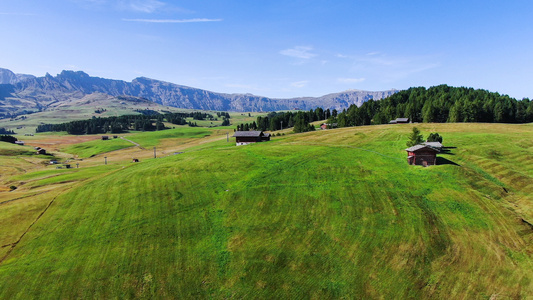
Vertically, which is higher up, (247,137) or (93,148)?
(247,137)

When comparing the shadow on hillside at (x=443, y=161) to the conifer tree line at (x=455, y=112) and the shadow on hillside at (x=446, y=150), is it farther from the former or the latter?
the conifer tree line at (x=455, y=112)

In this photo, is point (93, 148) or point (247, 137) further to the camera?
point (93, 148)

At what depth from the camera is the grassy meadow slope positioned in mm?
34875

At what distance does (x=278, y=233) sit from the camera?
145 feet

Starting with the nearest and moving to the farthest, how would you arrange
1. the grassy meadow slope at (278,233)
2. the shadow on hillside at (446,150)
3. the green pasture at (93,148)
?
the grassy meadow slope at (278,233), the shadow on hillside at (446,150), the green pasture at (93,148)

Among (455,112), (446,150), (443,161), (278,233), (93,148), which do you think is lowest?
(278,233)

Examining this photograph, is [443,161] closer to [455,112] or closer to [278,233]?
[278,233]

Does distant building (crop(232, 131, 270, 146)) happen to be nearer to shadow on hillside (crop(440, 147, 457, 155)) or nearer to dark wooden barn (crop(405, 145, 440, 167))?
dark wooden barn (crop(405, 145, 440, 167))

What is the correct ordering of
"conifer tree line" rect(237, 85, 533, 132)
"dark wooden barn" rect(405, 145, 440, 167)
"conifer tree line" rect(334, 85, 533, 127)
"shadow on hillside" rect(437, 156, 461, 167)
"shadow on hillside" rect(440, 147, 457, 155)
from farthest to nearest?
"conifer tree line" rect(237, 85, 533, 132)
"conifer tree line" rect(334, 85, 533, 127)
"shadow on hillside" rect(440, 147, 457, 155)
"shadow on hillside" rect(437, 156, 461, 167)
"dark wooden barn" rect(405, 145, 440, 167)

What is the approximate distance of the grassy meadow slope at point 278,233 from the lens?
3488cm

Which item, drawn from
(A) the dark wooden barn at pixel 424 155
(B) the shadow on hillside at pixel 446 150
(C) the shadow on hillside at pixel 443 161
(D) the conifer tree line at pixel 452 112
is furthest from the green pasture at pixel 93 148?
(B) the shadow on hillside at pixel 446 150

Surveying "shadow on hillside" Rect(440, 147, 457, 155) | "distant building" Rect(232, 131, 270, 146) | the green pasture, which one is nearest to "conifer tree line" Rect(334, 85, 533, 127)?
"distant building" Rect(232, 131, 270, 146)

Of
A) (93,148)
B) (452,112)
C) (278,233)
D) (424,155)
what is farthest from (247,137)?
(93,148)

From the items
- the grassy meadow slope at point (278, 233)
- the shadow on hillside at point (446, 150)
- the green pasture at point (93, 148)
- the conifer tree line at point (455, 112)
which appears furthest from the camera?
the green pasture at point (93, 148)
